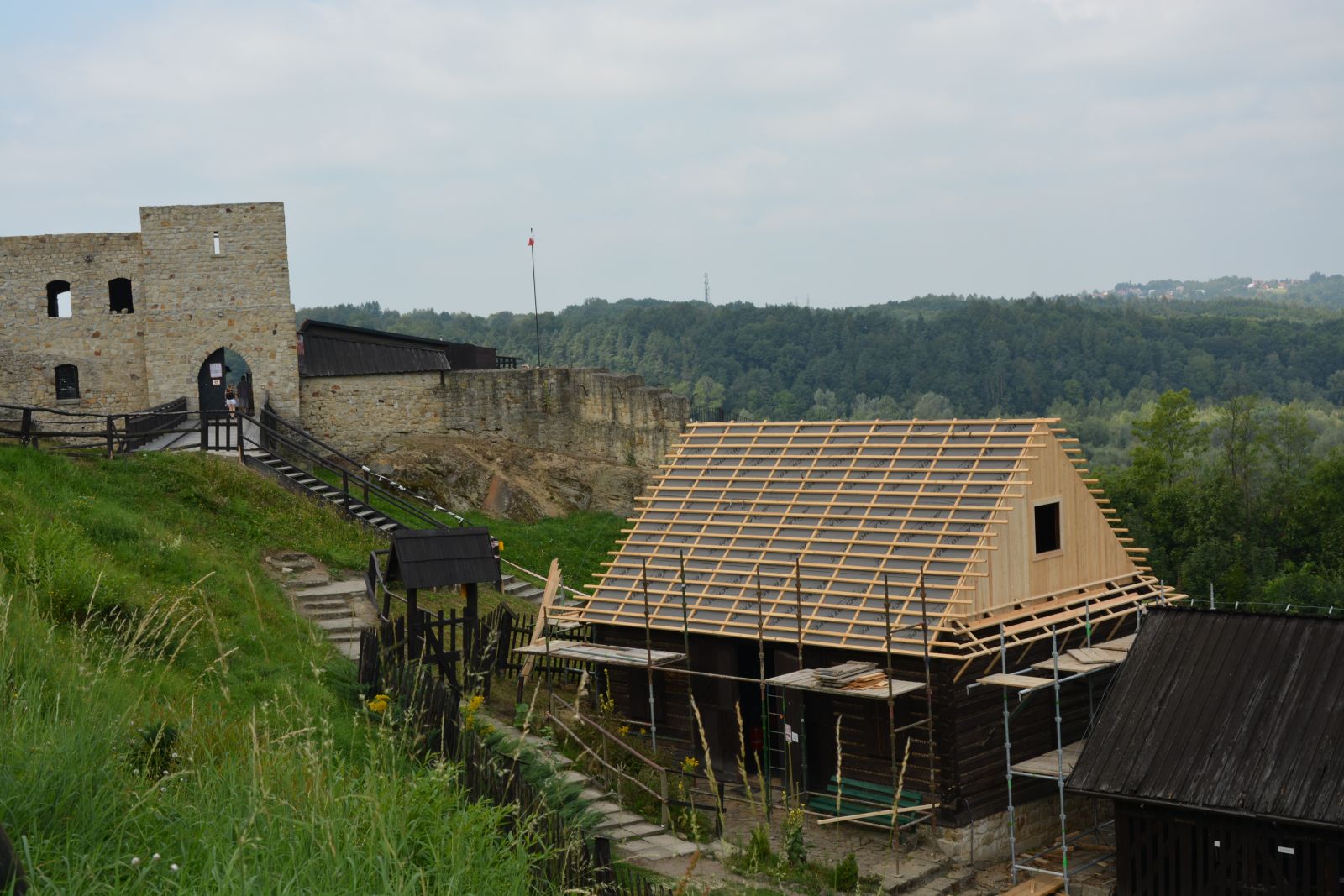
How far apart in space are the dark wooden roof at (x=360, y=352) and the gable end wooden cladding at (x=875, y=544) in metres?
11.9

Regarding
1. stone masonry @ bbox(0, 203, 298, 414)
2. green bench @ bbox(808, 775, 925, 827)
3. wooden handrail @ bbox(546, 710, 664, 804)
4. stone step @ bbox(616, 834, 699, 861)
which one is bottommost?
green bench @ bbox(808, 775, 925, 827)

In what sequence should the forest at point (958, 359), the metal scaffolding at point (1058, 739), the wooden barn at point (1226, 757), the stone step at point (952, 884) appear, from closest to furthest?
the wooden barn at point (1226, 757) < the stone step at point (952, 884) < the metal scaffolding at point (1058, 739) < the forest at point (958, 359)

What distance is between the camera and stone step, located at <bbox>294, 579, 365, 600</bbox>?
54.9 ft

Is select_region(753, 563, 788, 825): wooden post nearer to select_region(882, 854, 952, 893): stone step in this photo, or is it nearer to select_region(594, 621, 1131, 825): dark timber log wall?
select_region(594, 621, 1131, 825): dark timber log wall

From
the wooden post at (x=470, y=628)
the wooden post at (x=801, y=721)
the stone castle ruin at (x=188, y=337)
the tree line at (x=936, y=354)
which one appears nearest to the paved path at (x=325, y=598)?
the wooden post at (x=470, y=628)

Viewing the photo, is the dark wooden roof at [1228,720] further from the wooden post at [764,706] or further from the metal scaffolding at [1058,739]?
the wooden post at [764,706]

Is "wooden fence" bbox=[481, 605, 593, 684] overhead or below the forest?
below

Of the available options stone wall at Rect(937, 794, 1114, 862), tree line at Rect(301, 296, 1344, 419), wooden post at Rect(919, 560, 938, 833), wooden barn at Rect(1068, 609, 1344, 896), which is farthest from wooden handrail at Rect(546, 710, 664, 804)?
tree line at Rect(301, 296, 1344, 419)

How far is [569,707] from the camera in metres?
14.7

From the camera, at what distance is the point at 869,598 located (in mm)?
13719

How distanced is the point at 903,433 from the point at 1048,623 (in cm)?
312

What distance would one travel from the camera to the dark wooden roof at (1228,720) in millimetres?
10656

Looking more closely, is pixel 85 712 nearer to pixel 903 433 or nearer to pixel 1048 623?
pixel 1048 623

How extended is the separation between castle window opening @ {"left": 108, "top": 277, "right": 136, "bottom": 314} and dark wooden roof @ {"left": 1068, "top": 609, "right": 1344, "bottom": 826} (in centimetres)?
2114
